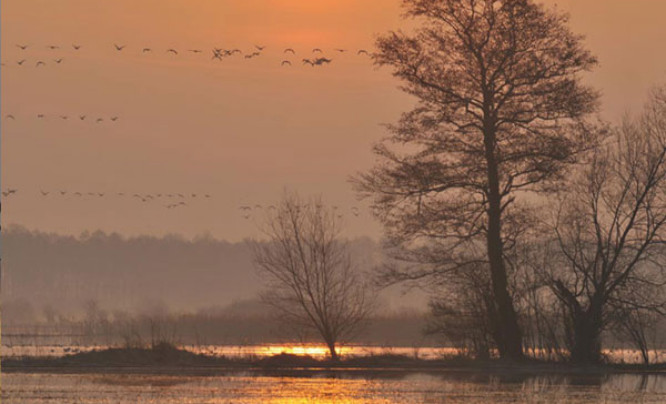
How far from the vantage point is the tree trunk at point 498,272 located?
43.0 meters

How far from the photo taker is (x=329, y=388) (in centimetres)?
3250

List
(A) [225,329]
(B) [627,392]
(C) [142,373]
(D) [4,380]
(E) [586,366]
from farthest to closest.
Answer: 1. (A) [225,329]
2. (E) [586,366]
3. (C) [142,373]
4. (D) [4,380]
5. (B) [627,392]

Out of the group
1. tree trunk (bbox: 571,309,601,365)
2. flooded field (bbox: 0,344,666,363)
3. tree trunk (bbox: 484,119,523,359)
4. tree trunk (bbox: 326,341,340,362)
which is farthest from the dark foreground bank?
flooded field (bbox: 0,344,666,363)

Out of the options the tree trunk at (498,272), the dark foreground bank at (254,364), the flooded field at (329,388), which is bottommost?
the flooded field at (329,388)

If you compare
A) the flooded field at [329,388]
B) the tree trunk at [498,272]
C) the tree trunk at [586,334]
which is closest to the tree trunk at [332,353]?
the flooded field at [329,388]

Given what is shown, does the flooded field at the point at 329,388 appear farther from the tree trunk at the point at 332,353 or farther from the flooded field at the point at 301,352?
the flooded field at the point at 301,352

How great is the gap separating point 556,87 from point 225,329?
165ft

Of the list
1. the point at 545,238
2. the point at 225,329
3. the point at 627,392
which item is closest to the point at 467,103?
the point at 545,238

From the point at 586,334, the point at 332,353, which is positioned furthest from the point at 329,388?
the point at 586,334

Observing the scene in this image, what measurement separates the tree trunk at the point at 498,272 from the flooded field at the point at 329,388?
4.80m

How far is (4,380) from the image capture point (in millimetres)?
35094

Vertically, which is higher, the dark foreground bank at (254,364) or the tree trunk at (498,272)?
the tree trunk at (498,272)

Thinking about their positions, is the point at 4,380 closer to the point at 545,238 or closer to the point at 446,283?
the point at 446,283

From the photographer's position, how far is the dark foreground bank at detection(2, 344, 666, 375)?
40406mm
